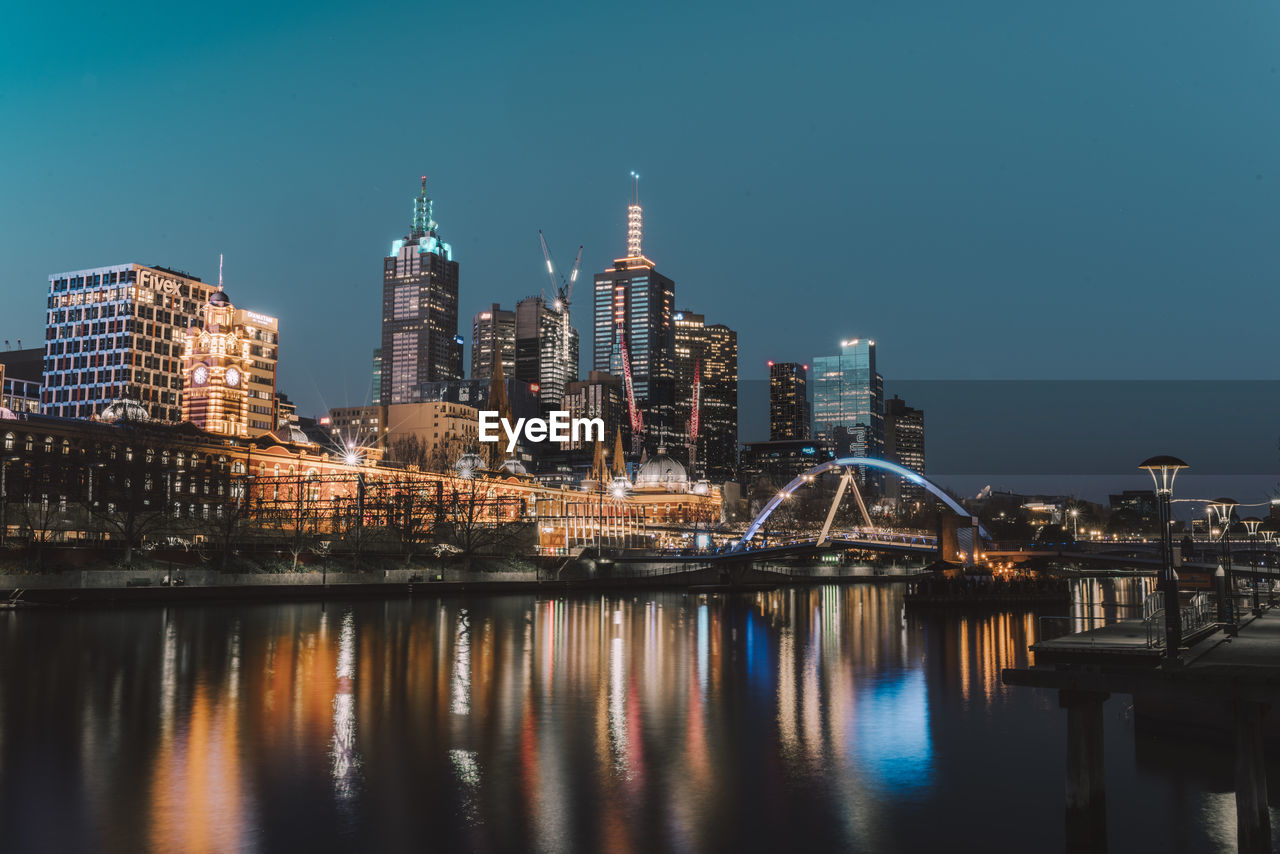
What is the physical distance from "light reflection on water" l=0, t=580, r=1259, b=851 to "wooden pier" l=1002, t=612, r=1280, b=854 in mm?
1828

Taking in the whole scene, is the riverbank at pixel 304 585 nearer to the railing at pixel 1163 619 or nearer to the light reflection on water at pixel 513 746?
the light reflection on water at pixel 513 746

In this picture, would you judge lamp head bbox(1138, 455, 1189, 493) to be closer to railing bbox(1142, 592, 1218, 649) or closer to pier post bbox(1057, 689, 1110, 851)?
railing bbox(1142, 592, 1218, 649)

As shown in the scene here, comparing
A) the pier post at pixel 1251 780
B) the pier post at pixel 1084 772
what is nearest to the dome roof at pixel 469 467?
the pier post at pixel 1084 772

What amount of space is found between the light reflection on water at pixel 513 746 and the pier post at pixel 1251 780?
11.1ft

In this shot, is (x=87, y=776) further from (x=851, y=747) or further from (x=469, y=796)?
(x=851, y=747)

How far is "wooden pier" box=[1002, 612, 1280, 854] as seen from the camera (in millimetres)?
Answer: 18406

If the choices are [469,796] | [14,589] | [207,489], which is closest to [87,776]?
[469,796]

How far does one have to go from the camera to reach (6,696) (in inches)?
1380

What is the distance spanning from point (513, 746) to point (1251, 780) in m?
17.6

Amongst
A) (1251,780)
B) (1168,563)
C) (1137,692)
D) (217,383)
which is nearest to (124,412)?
(217,383)

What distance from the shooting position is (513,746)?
29156 millimetres

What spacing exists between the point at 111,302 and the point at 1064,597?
171 meters

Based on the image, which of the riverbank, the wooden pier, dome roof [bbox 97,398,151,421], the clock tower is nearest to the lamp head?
the wooden pier

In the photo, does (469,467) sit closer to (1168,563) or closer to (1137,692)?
(1168,563)
